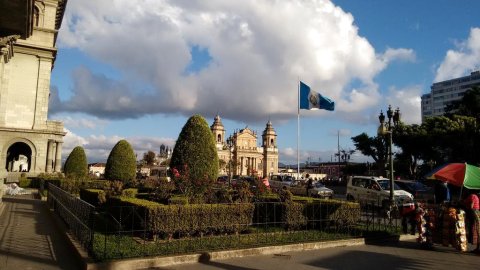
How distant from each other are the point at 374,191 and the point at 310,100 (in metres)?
6.30

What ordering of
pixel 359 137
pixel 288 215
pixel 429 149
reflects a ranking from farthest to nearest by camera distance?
pixel 359 137, pixel 429 149, pixel 288 215

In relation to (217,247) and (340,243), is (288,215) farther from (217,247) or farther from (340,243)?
(217,247)

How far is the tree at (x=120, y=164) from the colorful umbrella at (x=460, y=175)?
16833 mm

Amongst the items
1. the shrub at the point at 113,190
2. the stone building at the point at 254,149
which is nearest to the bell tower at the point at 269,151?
the stone building at the point at 254,149

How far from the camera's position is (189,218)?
10141mm

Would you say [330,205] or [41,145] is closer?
[330,205]

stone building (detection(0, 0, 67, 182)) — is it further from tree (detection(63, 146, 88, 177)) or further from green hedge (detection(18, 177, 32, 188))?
tree (detection(63, 146, 88, 177))

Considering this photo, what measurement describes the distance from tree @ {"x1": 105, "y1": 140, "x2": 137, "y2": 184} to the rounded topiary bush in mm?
9418

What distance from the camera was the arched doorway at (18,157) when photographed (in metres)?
41.5

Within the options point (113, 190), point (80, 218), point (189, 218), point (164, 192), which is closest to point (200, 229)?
point (189, 218)

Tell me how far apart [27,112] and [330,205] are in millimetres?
37077

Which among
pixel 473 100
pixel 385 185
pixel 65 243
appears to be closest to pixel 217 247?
pixel 65 243

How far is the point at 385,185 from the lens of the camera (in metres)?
22.3

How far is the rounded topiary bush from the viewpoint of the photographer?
14.9 meters
